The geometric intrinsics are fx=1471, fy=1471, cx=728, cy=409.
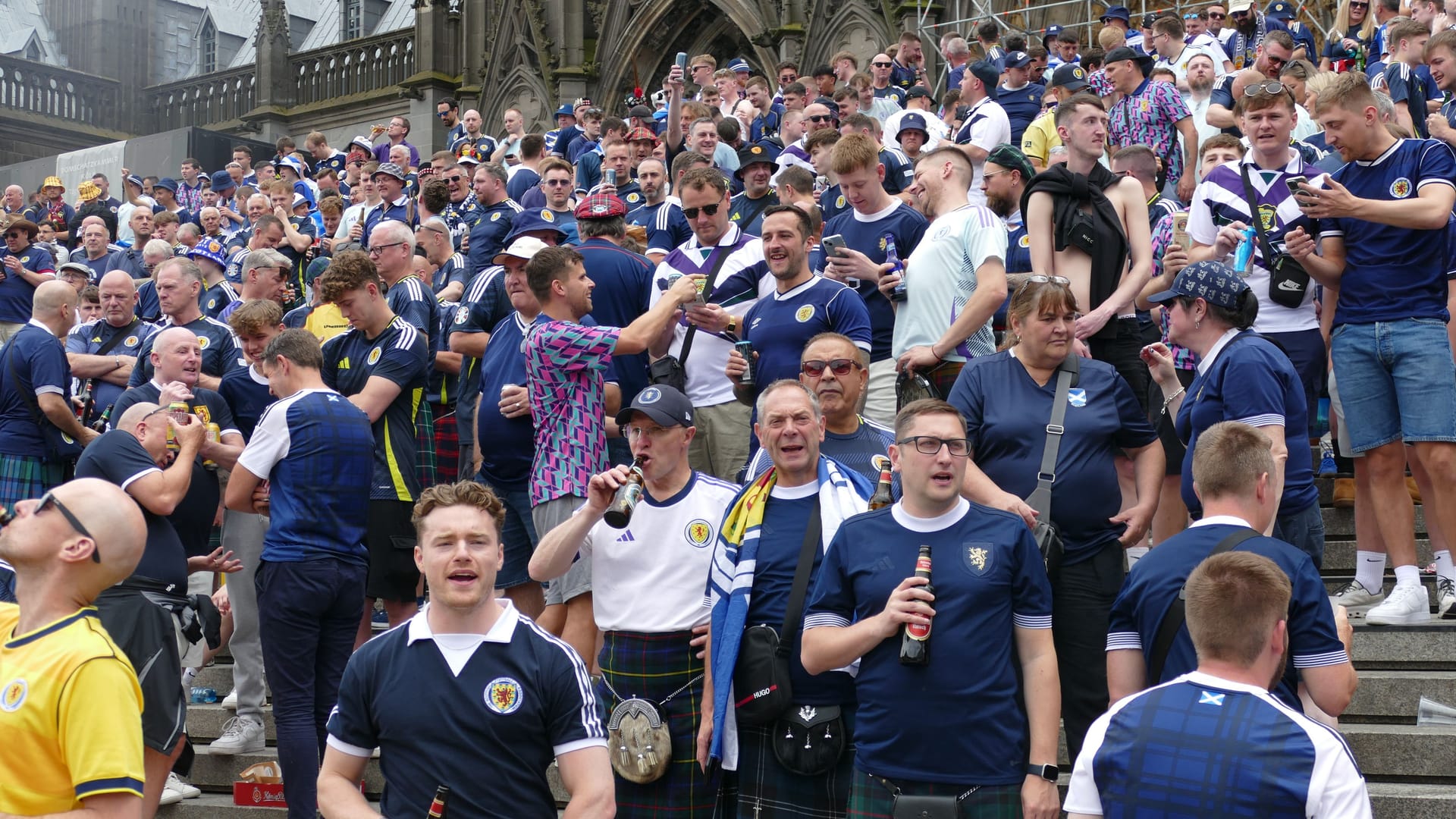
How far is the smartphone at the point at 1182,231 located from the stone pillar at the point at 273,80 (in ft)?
95.2

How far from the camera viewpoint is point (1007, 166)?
8234 millimetres

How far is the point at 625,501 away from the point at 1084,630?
1.74 metres

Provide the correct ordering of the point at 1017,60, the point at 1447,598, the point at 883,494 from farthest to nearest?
the point at 1017,60
the point at 1447,598
the point at 883,494

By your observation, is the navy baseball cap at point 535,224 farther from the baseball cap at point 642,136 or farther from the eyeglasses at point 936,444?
the baseball cap at point 642,136

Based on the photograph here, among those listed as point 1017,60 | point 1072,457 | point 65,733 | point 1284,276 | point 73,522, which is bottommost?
point 65,733

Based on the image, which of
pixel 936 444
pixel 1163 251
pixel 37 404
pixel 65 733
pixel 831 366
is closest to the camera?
pixel 65 733

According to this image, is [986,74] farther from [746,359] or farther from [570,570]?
[570,570]

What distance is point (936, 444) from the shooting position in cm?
455

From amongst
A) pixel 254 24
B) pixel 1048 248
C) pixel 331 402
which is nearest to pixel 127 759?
pixel 331 402

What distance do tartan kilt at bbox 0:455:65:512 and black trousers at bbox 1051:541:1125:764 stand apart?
6.33 m

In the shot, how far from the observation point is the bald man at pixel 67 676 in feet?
12.1

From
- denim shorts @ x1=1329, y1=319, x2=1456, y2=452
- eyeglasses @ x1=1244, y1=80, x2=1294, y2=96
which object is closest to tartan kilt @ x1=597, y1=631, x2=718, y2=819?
denim shorts @ x1=1329, y1=319, x2=1456, y2=452

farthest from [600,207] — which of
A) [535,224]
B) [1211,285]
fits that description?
[1211,285]

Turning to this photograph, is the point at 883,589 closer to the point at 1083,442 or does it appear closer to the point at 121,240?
the point at 1083,442
